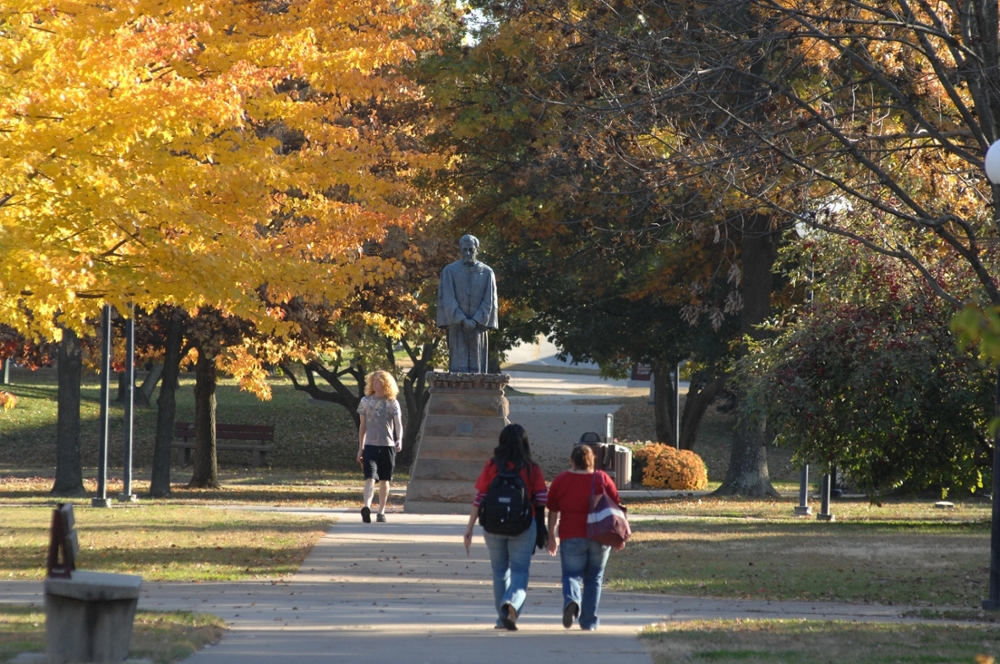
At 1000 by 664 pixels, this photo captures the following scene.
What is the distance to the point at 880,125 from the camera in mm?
12680

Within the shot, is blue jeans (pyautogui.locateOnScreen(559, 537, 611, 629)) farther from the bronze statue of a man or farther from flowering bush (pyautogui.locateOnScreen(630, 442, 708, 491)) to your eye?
flowering bush (pyautogui.locateOnScreen(630, 442, 708, 491))

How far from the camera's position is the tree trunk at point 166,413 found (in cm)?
2270

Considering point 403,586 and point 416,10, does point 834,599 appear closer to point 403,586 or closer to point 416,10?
point 403,586

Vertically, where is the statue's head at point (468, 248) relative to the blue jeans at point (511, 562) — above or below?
above

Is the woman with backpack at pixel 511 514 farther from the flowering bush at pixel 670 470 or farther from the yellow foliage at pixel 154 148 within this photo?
the flowering bush at pixel 670 470

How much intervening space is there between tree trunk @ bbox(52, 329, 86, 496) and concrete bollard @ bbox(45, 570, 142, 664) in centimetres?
1719

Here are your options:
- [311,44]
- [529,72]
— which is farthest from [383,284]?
[311,44]

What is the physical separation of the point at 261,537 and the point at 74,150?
4.80m

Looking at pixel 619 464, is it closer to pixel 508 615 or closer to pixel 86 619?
pixel 508 615

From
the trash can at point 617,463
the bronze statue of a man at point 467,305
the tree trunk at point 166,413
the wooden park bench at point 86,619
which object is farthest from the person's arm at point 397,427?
the trash can at point 617,463

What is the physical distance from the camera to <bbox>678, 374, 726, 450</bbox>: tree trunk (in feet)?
101

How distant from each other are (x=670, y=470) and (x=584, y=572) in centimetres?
1828

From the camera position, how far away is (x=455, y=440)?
52.9ft

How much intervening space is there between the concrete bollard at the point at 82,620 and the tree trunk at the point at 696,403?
24.5 meters
